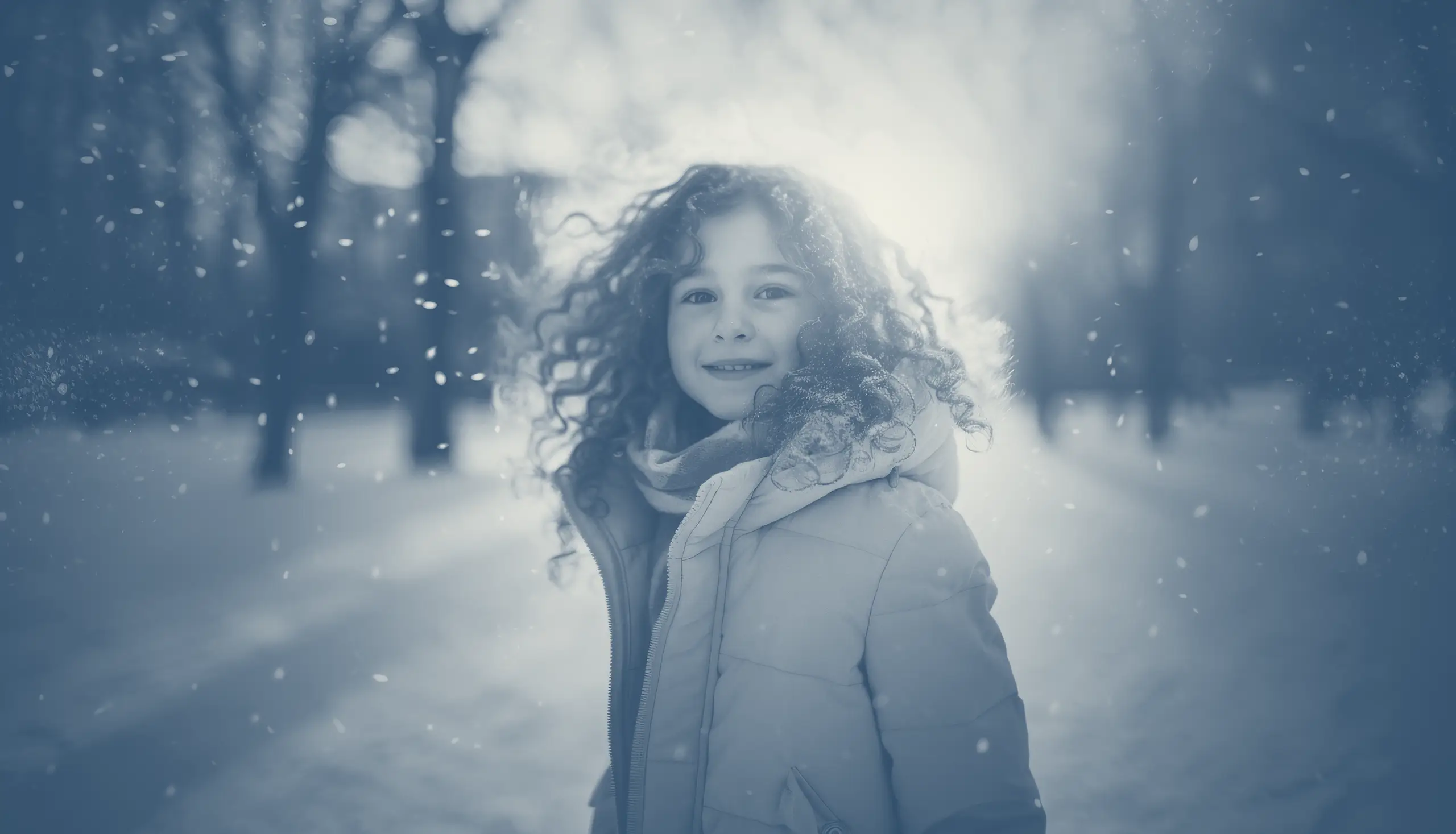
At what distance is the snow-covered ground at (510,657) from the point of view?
244cm

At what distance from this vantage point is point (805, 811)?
1011 millimetres

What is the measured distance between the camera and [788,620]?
3.52ft

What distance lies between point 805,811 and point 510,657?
9.95 feet

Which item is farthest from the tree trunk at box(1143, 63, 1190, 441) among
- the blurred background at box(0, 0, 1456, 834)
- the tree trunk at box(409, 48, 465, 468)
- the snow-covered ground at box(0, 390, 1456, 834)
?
the tree trunk at box(409, 48, 465, 468)

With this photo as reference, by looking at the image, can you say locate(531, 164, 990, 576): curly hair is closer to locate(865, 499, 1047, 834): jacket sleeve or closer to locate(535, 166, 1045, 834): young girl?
locate(535, 166, 1045, 834): young girl

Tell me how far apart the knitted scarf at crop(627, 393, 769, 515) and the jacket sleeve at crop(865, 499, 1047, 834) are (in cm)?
35

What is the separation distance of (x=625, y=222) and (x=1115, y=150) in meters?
7.00

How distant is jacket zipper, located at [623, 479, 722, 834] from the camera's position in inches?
43.4

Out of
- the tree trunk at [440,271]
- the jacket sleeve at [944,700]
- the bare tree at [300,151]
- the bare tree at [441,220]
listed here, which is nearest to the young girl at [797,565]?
the jacket sleeve at [944,700]

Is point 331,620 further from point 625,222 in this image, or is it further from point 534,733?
point 625,222

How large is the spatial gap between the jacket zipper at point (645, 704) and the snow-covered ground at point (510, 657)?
0.78m

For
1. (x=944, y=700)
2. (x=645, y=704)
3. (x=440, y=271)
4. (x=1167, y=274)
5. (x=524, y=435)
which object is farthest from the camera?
(x=1167, y=274)

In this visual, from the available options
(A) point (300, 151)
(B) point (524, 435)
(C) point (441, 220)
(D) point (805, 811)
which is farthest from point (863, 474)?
(C) point (441, 220)

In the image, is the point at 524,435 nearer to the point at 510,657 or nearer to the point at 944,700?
the point at 510,657
